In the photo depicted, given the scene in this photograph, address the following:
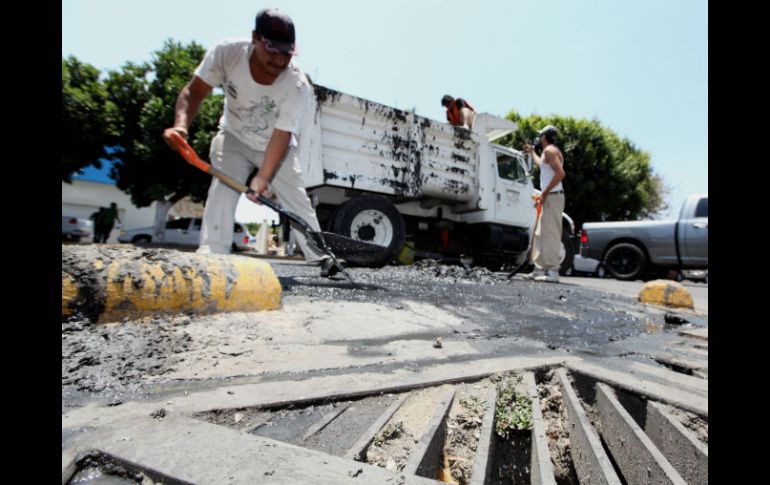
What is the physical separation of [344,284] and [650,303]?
10.9 ft

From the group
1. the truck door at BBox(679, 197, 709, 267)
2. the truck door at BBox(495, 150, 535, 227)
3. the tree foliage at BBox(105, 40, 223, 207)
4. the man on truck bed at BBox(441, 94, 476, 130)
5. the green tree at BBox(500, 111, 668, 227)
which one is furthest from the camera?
the green tree at BBox(500, 111, 668, 227)

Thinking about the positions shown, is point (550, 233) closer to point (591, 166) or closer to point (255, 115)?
point (255, 115)

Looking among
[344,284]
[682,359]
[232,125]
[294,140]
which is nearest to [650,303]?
[682,359]

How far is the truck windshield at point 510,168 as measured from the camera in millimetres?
6738

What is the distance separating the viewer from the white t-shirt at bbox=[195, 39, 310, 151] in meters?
3.04

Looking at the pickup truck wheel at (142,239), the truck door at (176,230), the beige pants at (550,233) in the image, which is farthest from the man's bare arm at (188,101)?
the pickup truck wheel at (142,239)

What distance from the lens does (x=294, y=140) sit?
11.3 ft

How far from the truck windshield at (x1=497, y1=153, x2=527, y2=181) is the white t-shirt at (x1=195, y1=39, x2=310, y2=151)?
14.5 feet

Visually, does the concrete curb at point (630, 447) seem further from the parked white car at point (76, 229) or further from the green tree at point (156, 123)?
the parked white car at point (76, 229)

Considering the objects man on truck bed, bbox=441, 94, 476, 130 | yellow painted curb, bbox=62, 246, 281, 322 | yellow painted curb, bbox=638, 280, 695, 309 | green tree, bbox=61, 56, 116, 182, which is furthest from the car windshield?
yellow painted curb, bbox=638, 280, 695, 309

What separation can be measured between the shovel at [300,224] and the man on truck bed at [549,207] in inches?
105

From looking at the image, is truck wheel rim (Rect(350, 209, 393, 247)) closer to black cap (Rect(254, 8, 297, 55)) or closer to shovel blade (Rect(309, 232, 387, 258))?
shovel blade (Rect(309, 232, 387, 258))
